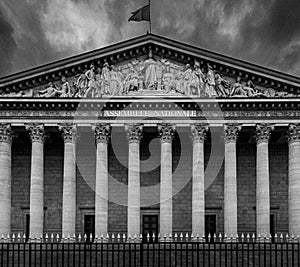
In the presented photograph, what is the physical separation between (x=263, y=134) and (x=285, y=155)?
460 cm

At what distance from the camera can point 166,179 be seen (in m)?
36.6

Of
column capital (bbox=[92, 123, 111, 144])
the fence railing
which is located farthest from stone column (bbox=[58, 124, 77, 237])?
column capital (bbox=[92, 123, 111, 144])

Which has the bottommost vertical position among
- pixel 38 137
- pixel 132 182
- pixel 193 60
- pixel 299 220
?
pixel 299 220

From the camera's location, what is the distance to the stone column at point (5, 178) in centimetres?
3609

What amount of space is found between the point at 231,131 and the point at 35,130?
38.5ft

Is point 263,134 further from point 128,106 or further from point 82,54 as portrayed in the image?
point 82,54

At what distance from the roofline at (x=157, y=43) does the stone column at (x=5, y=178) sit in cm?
317

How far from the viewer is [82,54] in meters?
37.1

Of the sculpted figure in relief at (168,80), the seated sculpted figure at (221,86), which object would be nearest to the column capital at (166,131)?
the sculpted figure in relief at (168,80)

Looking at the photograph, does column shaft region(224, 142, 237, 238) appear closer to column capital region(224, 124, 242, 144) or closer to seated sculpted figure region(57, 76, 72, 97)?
column capital region(224, 124, 242, 144)

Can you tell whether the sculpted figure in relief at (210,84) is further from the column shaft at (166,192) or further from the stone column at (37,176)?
the stone column at (37,176)

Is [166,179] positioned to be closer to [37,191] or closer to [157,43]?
[37,191]

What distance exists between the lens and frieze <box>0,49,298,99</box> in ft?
121

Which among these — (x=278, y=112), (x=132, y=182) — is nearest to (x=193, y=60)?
(x=278, y=112)
